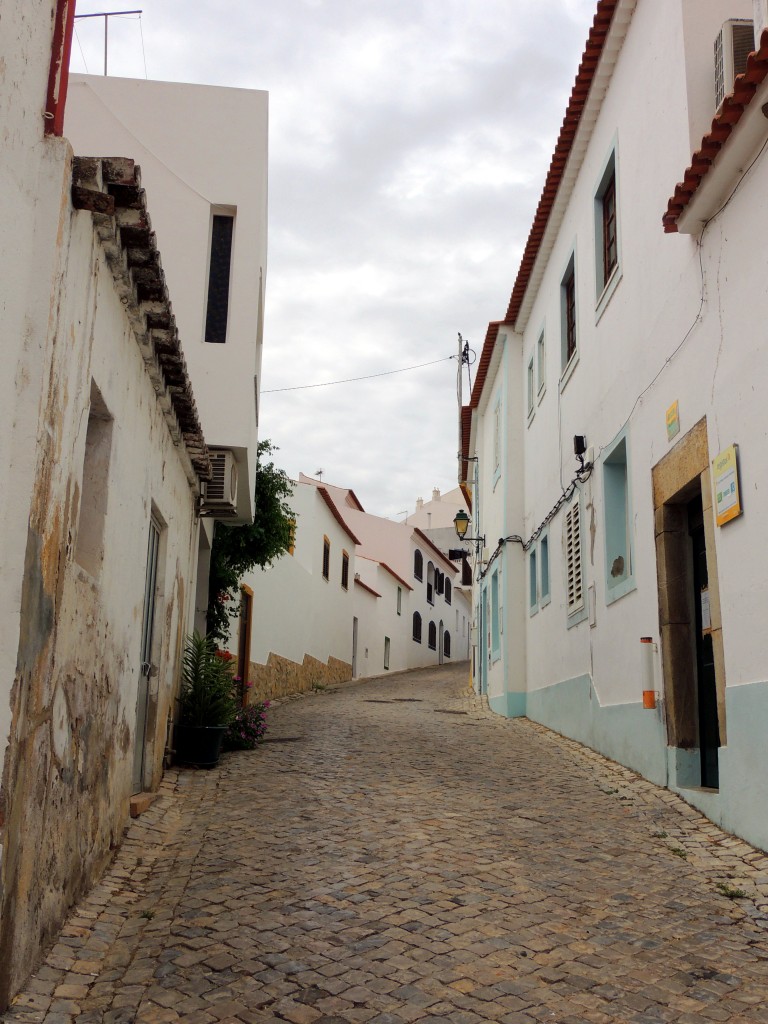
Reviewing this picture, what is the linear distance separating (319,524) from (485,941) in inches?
802

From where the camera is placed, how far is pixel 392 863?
543 cm

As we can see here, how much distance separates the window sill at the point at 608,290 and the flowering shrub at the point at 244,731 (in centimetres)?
544

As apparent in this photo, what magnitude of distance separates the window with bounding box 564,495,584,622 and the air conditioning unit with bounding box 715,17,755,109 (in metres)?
4.74

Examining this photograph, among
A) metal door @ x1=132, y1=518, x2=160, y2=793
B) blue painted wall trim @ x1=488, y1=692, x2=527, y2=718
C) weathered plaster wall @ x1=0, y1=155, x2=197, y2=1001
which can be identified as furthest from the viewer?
blue painted wall trim @ x1=488, y1=692, x2=527, y2=718

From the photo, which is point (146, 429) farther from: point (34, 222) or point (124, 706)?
point (34, 222)

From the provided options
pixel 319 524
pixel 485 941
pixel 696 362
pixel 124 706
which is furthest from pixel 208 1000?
pixel 319 524

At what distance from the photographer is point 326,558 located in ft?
82.6

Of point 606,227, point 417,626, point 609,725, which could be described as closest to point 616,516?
point 609,725

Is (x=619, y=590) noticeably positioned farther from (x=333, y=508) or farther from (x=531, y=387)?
(x=333, y=508)

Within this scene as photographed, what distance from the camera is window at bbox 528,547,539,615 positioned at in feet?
45.6

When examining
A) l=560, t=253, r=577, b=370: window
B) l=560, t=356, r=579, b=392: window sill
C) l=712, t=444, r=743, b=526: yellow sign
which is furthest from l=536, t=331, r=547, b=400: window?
l=712, t=444, r=743, b=526: yellow sign

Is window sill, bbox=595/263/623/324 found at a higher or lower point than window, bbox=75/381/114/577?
higher

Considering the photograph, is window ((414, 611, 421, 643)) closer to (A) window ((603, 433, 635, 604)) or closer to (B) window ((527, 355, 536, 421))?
(B) window ((527, 355, 536, 421))

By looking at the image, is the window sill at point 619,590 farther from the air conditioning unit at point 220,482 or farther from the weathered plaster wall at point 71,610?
the weathered plaster wall at point 71,610
